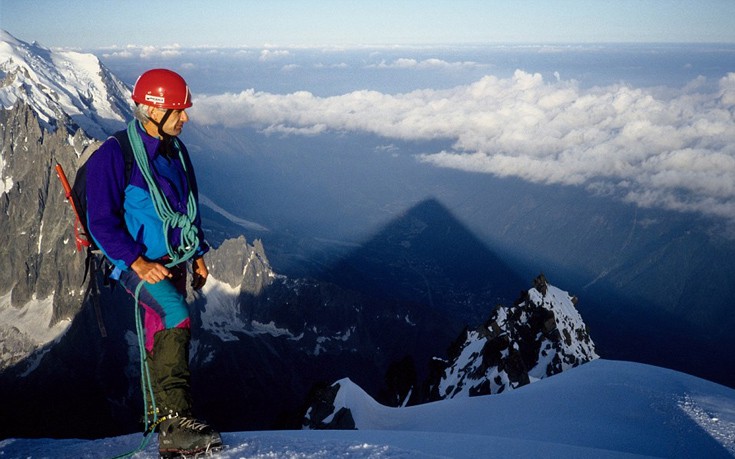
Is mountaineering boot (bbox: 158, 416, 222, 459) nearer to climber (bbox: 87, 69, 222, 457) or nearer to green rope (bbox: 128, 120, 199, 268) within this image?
climber (bbox: 87, 69, 222, 457)

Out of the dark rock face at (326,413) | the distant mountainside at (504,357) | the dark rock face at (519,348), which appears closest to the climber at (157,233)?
the dark rock face at (326,413)

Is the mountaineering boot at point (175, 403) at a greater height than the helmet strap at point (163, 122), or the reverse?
the helmet strap at point (163, 122)

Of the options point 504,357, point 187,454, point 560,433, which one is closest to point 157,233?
point 187,454

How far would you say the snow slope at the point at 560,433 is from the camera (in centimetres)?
746

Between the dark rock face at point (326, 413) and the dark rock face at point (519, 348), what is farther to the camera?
the dark rock face at point (519, 348)

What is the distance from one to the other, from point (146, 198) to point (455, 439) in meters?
5.88

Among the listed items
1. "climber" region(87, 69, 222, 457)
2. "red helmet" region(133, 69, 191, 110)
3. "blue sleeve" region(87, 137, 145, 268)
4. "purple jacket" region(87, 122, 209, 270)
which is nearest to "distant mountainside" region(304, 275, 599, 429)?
"climber" region(87, 69, 222, 457)

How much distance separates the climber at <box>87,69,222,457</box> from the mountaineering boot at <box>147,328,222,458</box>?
13mm

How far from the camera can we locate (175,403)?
7.05 meters

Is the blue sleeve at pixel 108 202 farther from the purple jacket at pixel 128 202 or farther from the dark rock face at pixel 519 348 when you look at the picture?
the dark rock face at pixel 519 348

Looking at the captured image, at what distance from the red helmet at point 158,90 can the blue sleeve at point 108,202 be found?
757 mm

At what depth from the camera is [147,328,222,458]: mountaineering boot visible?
6914 mm

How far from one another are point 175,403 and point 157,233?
2333mm

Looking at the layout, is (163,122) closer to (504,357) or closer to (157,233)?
(157,233)
